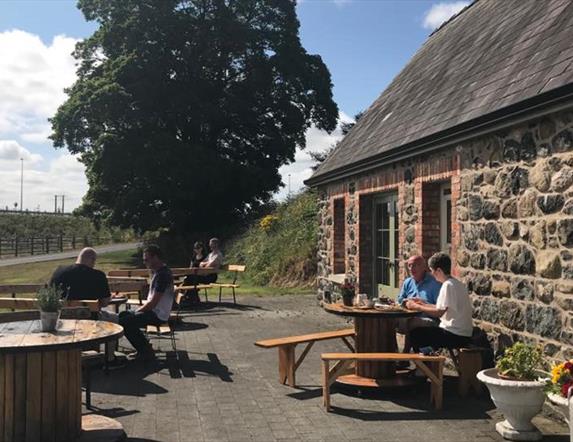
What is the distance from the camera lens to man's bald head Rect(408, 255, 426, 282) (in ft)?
25.3

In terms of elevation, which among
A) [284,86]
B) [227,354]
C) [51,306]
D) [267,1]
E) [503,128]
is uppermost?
[267,1]

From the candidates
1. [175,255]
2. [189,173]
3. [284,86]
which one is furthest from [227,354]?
[284,86]

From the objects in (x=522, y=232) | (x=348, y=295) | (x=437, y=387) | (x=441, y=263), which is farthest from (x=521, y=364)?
(x=348, y=295)

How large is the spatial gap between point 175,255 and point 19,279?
829 cm

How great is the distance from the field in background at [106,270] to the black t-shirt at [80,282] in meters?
8.44

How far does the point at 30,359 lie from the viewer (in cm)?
491

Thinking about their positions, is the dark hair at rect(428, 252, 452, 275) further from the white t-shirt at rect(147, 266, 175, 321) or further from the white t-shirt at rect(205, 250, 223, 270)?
the white t-shirt at rect(205, 250, 223, 270)

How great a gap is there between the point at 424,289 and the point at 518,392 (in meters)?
2.65

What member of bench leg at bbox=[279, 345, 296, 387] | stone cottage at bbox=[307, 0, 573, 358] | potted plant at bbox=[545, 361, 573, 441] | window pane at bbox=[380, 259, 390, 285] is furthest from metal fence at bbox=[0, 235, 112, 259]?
potted plant at bbox=[545, 361, 573, 441]

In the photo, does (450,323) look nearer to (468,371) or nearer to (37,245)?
(468,371)

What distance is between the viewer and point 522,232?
6496 mm

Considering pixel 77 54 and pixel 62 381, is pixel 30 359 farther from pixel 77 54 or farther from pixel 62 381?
pixel 77 54

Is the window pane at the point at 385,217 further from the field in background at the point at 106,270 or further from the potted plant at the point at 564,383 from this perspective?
the field in background at the point at 106,270

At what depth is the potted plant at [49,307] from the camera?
5.47 m
